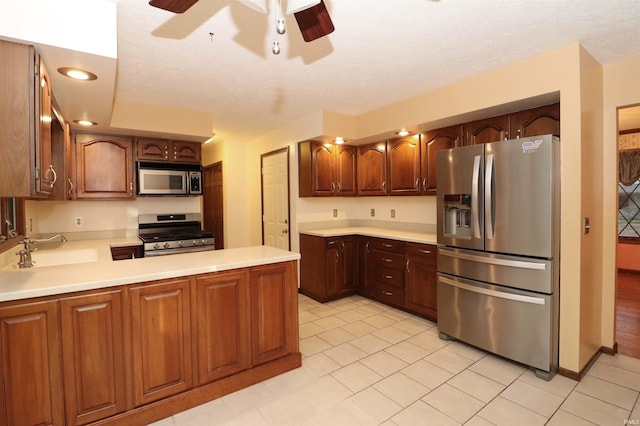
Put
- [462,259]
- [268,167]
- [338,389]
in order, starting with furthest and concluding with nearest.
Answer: [268,167]
[462,259]
[338,389]

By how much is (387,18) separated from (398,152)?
2.15m

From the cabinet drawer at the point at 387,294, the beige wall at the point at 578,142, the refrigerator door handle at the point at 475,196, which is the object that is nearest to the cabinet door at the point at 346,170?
the beige wall at the point at 578,142

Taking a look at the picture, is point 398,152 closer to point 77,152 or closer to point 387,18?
point 387,18

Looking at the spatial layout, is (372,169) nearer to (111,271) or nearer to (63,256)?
(111,271)

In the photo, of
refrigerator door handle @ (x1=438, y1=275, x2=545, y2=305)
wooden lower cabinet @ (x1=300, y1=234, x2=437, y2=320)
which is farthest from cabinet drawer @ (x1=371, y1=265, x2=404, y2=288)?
refrigerator door handle @ (x1=438, y1=275, x2=545, y2=305)

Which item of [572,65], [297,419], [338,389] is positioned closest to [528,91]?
[572,65]

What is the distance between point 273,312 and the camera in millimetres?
2381

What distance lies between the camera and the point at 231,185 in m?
5.75

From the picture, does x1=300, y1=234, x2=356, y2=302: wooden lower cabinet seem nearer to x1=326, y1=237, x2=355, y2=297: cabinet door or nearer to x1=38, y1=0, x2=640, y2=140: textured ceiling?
x1=326, y1=237, x2=355, y2=297: cabinet door

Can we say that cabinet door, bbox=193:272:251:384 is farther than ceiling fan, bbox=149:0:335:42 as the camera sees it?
Yes

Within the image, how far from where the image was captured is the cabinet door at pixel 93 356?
1.68 meters

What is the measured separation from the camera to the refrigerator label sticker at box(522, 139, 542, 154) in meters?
2.32

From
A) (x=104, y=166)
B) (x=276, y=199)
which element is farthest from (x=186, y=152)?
(x=276, y=199)

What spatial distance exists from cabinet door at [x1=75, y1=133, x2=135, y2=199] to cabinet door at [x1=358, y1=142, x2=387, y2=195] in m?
3.01
